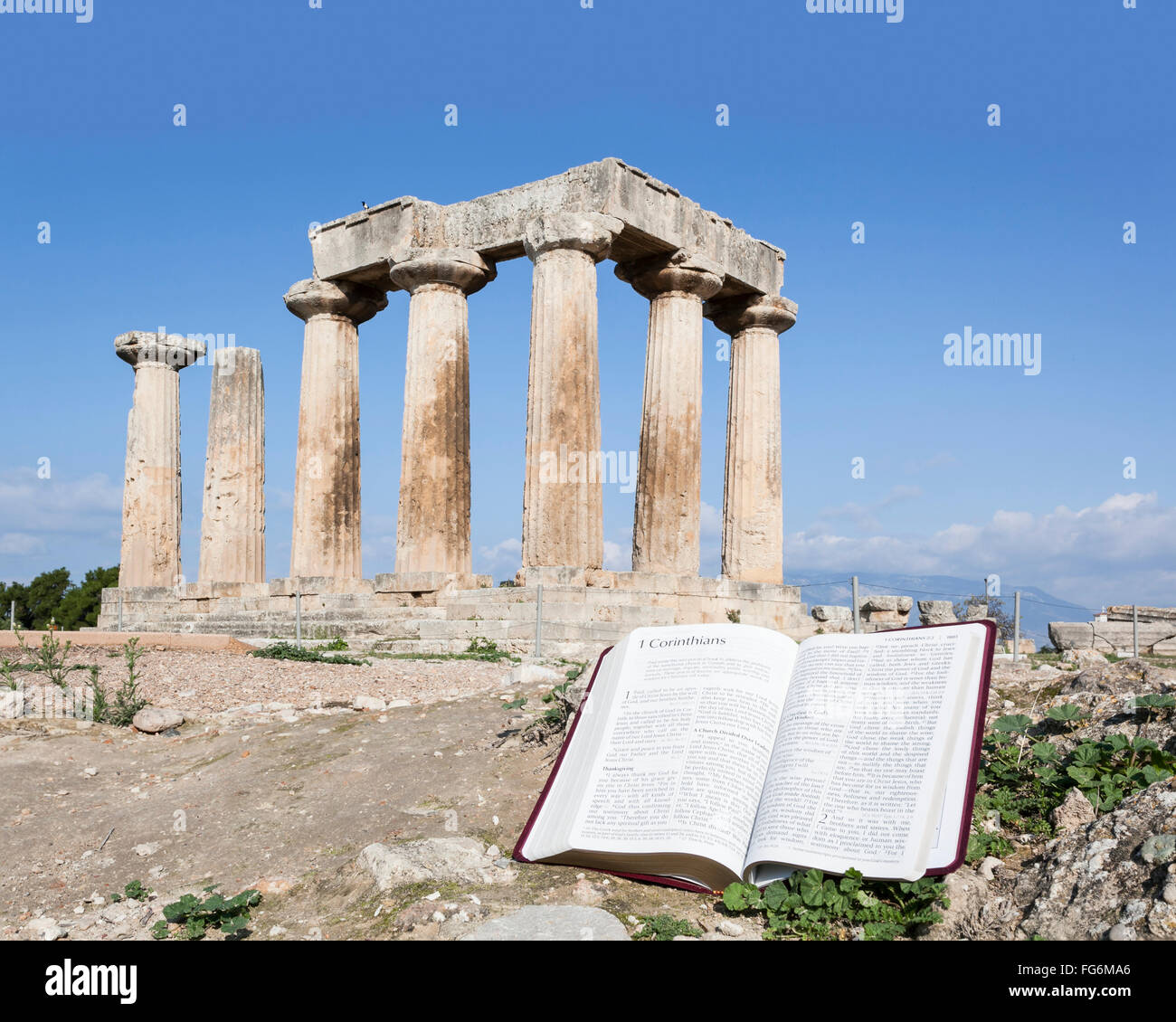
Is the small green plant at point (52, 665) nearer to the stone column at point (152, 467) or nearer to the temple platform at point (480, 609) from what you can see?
the temple platform at point (480, 609)

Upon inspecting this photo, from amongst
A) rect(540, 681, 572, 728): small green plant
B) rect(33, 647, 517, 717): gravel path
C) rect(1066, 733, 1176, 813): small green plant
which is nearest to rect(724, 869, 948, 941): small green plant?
rect(1066, 733, 1176, 813): small green plant

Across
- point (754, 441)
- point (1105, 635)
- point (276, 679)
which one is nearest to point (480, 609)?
point (276, 679)

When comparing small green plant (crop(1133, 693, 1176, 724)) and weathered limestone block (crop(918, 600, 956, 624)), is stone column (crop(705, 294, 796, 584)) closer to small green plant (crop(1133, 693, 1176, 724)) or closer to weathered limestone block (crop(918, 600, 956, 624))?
weathered limestone block (crop(918, 600, 956, 624))

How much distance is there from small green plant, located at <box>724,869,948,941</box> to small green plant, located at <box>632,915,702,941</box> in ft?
0.68

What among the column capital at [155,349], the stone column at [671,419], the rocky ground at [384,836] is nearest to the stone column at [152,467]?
the column capital at [155,349]

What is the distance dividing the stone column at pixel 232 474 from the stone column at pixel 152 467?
6.30ft

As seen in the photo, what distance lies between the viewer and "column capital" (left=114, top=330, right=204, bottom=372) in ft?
87.8

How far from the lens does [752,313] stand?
75.1 ft

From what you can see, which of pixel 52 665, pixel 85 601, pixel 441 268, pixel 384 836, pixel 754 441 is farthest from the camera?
pixel 85 601

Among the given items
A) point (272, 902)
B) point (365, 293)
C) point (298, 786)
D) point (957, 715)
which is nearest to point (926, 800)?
point (957, 715)

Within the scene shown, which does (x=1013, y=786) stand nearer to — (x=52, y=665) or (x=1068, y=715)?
(x=1068, y=715)

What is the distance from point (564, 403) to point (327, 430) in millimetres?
6765
